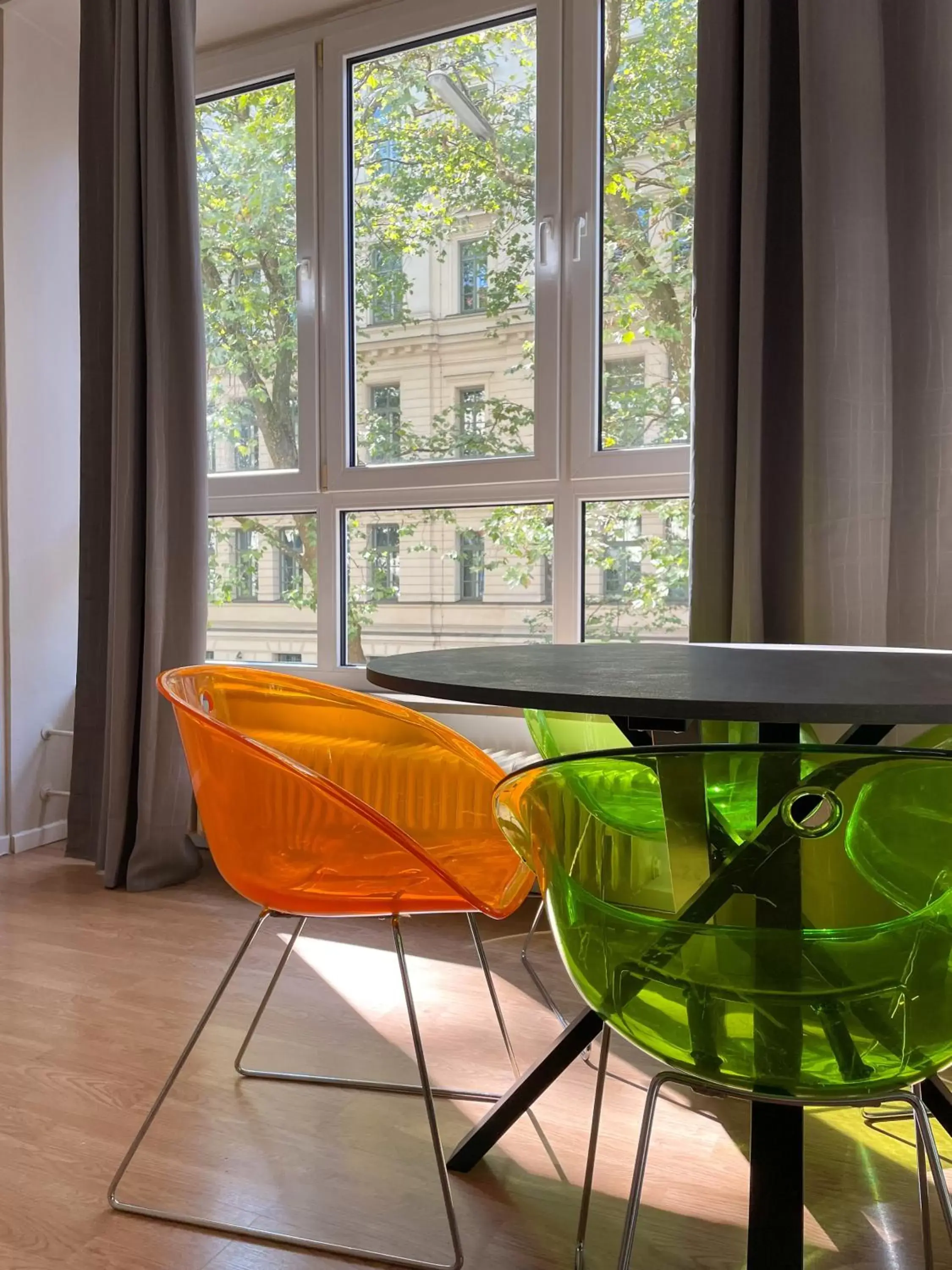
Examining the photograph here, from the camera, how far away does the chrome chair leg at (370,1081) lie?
1719 millimetres

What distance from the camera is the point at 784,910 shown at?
863 mm

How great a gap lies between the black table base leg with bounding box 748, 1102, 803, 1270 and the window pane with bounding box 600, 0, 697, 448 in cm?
196

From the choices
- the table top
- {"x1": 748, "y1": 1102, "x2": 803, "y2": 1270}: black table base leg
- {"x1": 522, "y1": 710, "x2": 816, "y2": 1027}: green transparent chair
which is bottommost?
{"x1": 748, "y1": 1102, "x2": 803, "y2": 1270}: black table base leg

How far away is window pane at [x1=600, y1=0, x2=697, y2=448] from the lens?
2707mm

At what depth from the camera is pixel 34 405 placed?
130 inches

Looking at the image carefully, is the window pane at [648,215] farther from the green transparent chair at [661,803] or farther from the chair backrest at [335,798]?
the green transparent chair at [661,803]

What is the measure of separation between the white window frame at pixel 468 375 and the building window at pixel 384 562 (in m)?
0.08

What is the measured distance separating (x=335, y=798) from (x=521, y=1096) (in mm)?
609

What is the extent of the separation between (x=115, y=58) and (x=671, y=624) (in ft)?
7.95

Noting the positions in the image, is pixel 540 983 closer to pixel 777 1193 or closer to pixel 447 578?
pixel 777 1193

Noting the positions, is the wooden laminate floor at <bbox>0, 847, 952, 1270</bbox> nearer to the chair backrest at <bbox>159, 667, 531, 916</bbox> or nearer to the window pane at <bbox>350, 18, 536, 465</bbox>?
the chair backrest at <bbox>159, 667, 531, 916</bbox>

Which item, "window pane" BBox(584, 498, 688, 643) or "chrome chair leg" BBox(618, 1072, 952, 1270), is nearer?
"chrome chair leg" BBox(618, 1072, 952, 1270)

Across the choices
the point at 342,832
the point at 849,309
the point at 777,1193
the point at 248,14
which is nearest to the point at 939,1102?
the point at 777,1193

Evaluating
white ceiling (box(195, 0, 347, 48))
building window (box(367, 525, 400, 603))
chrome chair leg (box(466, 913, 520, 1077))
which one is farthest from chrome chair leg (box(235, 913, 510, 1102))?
white ceiling (box(195, 0, 347, 48))
